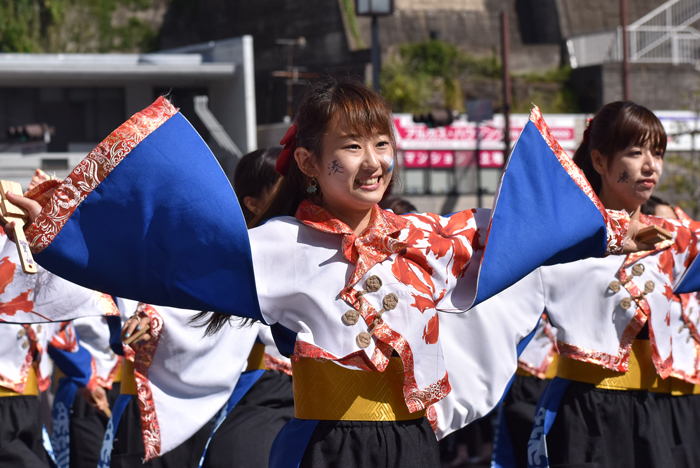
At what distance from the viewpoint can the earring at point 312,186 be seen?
2877 millimetres

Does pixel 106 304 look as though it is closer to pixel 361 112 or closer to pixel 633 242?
pixel 361 112

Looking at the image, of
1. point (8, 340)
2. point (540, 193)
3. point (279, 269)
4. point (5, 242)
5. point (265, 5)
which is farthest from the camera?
point (265, 5)

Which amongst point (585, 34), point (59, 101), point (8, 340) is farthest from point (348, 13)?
point (8, 340)

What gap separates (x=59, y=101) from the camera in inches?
932

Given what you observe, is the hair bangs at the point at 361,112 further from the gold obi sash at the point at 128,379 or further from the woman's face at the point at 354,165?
the gold obi sash at the point at 128,379

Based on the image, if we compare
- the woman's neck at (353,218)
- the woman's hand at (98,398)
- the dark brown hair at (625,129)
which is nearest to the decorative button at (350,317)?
the woman's neck at (353,218)

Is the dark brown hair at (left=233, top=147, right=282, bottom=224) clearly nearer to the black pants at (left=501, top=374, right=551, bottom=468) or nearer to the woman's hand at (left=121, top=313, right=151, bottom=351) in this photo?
the woman's hand at (left=121, top=313, right=151, bottom=351)

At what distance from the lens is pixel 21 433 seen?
4465 millimetres

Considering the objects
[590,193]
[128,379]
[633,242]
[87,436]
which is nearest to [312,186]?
[590,193]

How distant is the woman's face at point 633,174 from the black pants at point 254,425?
5.21 ft

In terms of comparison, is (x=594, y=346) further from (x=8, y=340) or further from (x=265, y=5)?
(x=265, y=5)

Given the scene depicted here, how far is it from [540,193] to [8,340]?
2.68 metres

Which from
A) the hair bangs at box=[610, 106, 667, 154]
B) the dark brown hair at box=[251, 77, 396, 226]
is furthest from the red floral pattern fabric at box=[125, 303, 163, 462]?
the hair bangs at box=[610, 106, 667, 154]

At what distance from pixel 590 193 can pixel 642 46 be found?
69.5ft
